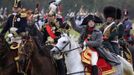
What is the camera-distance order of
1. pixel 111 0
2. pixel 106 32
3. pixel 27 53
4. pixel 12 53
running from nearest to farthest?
pixel 27 53 < pixel 12 53 < pixel 106 32 < pixel 111 0

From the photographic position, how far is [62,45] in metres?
10.4

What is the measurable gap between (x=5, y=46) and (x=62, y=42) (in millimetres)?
1784

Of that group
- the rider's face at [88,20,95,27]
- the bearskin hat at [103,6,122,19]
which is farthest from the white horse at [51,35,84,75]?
the bearskin hat at [103,6,122,19]

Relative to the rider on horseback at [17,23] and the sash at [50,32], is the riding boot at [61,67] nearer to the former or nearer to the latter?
the rider on horseback at [17,23]

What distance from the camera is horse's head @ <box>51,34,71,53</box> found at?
1034 centimetres

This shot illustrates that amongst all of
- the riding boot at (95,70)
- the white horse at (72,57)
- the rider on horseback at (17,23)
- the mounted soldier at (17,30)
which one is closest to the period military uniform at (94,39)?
the riding boot at (95,70)

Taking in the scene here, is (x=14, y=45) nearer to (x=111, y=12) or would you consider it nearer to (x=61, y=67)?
(x=61, y=67)

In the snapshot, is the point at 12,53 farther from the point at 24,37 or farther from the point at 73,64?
the point at 73,64

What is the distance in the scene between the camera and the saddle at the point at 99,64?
35.2ft

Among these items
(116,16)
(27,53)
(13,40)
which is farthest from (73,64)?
(116,16)

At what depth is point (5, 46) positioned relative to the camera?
11.5 metres

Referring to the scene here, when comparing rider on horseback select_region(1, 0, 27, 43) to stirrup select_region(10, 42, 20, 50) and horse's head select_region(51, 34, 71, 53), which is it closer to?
stirrup select_region(10, 42, 20, 50)

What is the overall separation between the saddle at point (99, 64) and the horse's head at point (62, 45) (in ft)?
1.75

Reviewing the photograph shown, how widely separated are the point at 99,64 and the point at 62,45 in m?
1.08
